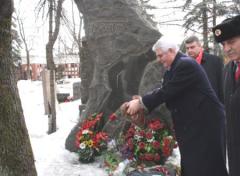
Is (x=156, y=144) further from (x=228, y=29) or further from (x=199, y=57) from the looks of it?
(x=228, y=29)

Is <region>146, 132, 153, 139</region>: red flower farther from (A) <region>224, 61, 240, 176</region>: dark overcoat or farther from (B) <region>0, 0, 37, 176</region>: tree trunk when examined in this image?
(A) <region>224, 61, 240, 176</region>: dark overcoat

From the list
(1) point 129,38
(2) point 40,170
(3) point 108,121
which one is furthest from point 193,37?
(2) point 40,170

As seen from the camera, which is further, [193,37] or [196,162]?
[193,37]

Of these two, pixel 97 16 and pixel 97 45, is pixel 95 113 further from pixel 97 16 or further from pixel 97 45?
pixel 97 16

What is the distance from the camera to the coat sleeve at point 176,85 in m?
3.30

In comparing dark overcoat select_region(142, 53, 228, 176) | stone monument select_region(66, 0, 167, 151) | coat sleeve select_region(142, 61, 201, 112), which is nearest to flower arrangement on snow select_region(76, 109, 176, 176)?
stone monument select_region(66, 0, 167, 151)

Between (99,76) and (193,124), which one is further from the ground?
(99,76)

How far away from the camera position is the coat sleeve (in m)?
3.30

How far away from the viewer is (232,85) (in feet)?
9.09

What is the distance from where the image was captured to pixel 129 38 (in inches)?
251

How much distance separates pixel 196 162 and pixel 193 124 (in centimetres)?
36

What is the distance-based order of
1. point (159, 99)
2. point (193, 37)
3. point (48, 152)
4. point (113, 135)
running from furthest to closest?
1. point (48, 152)
2. point (113, 135)
3. point (193, 37)
4. point (159, 99)

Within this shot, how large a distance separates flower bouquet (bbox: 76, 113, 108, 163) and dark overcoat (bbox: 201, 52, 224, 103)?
1.87m

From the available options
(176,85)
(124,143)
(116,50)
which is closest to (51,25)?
(116,50)
